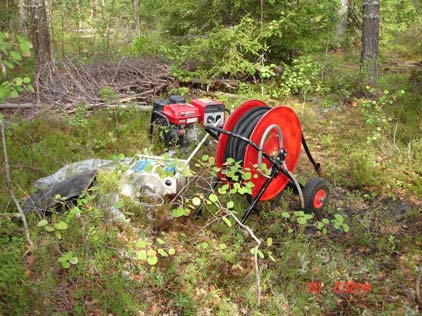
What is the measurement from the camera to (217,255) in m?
3.59

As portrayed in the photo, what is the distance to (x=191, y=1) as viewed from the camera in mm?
7586

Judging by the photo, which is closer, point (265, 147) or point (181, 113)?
point (265, 147)

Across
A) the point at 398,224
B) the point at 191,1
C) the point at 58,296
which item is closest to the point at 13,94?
the point at 58,296

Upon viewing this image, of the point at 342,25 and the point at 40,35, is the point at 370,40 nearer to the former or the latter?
the point at 342,25

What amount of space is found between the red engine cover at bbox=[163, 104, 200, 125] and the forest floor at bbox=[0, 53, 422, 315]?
30.5 inches

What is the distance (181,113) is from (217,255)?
1808 mm

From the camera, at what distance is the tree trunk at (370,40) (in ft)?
24.2

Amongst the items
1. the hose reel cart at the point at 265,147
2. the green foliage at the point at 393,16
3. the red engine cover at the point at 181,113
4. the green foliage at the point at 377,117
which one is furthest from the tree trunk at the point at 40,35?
the green foliage at the point at 393,16

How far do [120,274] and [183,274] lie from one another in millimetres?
531

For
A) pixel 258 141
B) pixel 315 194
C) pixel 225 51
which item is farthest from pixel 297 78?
pixel 258 141

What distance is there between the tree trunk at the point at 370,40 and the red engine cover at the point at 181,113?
168 inches

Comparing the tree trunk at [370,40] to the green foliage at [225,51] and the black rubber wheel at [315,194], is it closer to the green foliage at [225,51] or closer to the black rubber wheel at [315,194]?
the green foliage at [225,51]

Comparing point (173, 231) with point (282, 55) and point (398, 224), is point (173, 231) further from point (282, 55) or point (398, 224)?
point (282, 55)

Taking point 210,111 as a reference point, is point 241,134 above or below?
below
